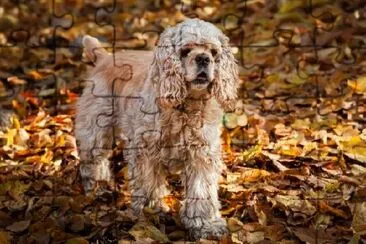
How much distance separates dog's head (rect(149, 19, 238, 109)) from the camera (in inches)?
227

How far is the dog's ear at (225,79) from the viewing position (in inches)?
232

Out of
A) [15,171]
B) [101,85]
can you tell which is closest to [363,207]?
[101,85]

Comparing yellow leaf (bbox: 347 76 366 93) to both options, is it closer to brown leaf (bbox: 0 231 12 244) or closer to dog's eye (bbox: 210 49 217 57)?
dog's eye (bbox: 210 49 217 57)

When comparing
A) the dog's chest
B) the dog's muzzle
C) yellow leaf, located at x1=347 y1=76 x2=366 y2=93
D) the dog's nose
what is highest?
the dog's nose

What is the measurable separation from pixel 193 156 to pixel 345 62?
11.1 feet

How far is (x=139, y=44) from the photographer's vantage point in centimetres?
1038

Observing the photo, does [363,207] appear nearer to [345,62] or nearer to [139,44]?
[345,62]

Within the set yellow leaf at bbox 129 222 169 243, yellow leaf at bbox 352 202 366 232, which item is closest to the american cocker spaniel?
yellow leaf at bbox 129 222 169 243

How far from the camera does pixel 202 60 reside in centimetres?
573

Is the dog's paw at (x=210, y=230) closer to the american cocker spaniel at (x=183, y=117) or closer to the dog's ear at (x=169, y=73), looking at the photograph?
the american cocker spaniel at (x=183, y=117)

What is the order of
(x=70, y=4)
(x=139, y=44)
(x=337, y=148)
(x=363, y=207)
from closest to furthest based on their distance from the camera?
(x=363, y=207)
(x=337, y=148)
(x=139, y=44)
(x=70, y=4)
